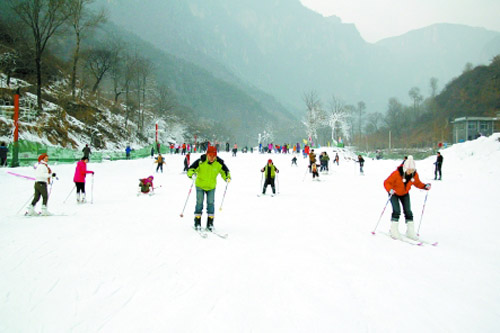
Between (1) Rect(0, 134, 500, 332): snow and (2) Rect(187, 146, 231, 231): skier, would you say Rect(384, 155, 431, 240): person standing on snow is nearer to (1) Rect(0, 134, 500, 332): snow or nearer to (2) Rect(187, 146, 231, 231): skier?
(1) Rect(0, 134, 500, 332): snow

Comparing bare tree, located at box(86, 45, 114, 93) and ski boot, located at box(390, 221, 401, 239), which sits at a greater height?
bare tree, located at box(86, 45, 114, 93)

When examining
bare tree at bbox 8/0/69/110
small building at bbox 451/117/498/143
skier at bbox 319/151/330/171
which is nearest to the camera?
skier at bbox 319/151/330/171

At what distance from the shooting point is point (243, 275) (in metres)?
4.33

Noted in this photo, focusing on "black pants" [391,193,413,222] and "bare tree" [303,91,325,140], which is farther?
"bare tree" [303,91,325,140]

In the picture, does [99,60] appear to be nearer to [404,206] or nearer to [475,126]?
[404,206]

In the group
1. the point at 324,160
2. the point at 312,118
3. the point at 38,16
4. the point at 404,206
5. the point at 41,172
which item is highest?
the point at 38,16

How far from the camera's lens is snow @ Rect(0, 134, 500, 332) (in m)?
3.25

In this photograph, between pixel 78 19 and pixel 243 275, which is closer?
pixel 243 275

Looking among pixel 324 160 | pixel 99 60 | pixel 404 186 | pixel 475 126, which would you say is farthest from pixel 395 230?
pixel 99 60

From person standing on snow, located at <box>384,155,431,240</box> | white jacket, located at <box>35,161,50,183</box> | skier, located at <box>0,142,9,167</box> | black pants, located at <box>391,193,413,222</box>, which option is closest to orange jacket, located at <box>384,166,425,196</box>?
person standing on snow, located at <box>384,155,431,240</box>

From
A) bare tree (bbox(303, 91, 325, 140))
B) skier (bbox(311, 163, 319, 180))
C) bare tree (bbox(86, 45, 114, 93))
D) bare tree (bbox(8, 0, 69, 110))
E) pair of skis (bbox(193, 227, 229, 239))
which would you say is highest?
bare tree (bbox(86, 45, 114, 93))

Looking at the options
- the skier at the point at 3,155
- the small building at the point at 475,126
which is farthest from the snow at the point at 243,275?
the small building at the point at 475,126

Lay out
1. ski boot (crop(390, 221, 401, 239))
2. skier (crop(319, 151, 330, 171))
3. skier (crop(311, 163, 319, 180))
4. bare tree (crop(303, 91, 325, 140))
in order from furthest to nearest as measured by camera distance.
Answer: bare tree (crop(303, 91, 325, 140))
skier (crop(319, 151, 330, 171))
skier (crop(311, 163, 319, 180))
ski boot (crop(390, 221, 401, 239))

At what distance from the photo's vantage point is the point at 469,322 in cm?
338
